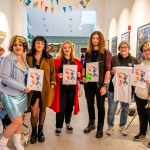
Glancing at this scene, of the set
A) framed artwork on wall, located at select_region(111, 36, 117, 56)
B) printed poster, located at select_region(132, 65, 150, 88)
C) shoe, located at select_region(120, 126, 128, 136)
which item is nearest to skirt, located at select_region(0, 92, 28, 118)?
printed poster, located at select_region(132, 65, 150, 88)

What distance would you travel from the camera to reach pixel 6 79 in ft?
7.67

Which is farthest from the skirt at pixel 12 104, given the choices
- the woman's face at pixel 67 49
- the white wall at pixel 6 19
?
the white wall at pixel 6 19

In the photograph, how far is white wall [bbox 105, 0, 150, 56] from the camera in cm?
446

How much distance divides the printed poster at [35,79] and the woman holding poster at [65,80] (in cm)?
46

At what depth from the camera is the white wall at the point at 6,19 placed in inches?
241

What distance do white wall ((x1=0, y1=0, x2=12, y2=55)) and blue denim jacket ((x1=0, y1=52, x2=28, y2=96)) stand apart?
398 centimetres

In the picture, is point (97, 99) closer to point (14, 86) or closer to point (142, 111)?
point (142, 111)

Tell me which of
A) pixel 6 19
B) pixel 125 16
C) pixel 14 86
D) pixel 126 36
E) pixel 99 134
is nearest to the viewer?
pixel 14 86

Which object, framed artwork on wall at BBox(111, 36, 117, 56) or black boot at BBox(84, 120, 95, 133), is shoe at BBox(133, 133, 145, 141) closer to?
black boot at BBox(84, 120, 95, 133)

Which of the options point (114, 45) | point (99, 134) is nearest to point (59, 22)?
point (114, 45)

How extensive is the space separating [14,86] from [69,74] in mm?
862

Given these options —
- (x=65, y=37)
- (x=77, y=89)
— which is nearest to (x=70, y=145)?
(x=77, y=89)

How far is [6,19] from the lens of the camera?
255 inches

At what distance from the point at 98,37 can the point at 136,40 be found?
2047 mm
